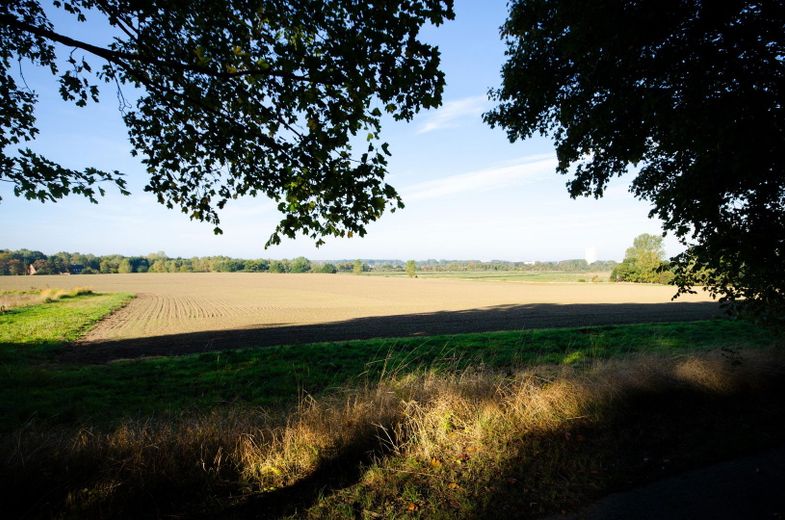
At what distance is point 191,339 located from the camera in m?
21.0

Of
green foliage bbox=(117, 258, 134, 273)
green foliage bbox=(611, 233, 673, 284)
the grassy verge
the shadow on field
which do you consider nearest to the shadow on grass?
the grassy verge

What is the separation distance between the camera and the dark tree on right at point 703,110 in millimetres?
5891

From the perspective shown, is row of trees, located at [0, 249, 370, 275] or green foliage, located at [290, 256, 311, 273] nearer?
row of trees, located at [0, 249, 370, 275]

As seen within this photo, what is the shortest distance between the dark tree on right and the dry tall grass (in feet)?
7.03

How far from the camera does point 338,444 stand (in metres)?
4.90

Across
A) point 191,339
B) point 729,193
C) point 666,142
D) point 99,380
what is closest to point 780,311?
point 729,193

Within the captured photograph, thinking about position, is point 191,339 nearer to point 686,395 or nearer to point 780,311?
point 686,395

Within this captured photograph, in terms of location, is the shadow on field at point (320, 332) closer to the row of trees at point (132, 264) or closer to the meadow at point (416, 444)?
the meadow at point (416, 444)

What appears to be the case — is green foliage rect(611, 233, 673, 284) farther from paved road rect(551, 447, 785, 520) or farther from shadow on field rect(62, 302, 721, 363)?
paved road rect(551, 447, 785, 520)

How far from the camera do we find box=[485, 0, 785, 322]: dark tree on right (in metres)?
5.89

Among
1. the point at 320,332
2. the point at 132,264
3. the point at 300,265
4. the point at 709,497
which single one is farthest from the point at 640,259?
the point at 132,264

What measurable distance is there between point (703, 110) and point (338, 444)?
691 cm

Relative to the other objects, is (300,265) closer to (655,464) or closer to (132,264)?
(132,264)

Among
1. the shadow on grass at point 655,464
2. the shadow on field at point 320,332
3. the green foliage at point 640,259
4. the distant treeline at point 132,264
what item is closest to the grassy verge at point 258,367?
the shadow on grass at point 655,464
